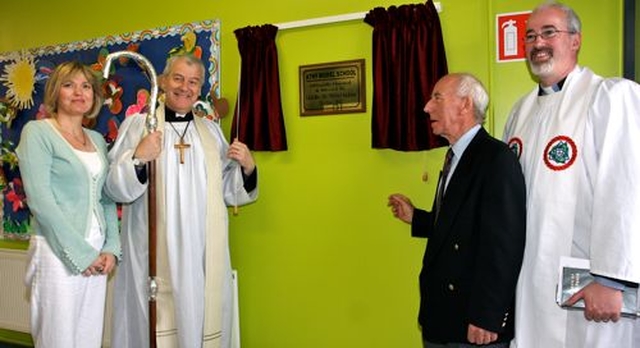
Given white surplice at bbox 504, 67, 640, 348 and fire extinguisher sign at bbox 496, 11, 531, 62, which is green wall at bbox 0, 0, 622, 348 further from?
white surplice at bbox 504, 67, 640, 348

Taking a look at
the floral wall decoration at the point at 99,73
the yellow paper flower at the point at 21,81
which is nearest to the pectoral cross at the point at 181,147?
the floral wall decoration at the point at 99,73

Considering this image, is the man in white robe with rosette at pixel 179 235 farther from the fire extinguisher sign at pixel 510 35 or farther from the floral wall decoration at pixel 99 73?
the fire extinguisher sign at pixel 510 35

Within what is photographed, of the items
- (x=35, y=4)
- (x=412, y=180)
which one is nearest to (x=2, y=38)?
(x=35, y=4)

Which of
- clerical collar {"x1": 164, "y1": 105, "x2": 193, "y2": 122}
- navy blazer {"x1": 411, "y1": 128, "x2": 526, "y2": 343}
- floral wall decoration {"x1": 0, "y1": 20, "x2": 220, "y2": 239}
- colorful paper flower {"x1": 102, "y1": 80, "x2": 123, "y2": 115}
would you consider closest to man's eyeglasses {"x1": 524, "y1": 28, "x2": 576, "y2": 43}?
navy blazer {"x1": 411, "y1": 128, "x2": 526, "y2": 343}

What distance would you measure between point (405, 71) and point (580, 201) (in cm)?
112

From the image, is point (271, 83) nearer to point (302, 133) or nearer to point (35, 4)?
point (302, 133)

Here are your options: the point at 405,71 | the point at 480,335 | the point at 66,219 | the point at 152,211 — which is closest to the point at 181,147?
the point at 152,211

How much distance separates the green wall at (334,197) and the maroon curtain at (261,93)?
76mm

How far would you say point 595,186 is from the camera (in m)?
1.59

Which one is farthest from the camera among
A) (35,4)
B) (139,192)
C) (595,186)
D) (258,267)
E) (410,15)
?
(35,4)

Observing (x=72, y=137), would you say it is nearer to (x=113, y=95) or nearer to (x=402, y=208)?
(x=113, y=95)

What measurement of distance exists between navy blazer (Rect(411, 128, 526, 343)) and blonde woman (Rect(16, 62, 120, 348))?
4.30 feet

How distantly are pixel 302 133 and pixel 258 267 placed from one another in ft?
2.67

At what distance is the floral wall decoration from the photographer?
3.03 metres
